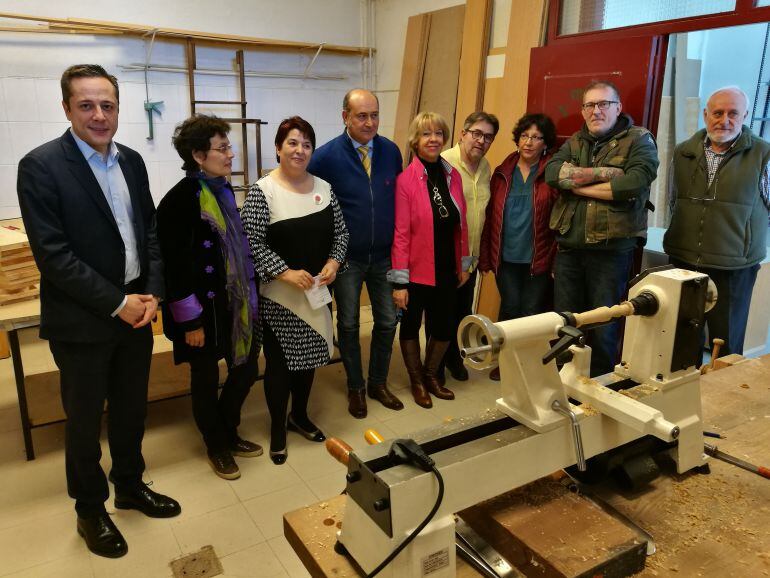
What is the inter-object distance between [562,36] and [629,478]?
126 inches

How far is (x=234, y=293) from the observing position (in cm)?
229

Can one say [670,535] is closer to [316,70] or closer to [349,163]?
[349,163]

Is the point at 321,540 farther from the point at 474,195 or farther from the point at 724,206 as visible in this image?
the point at 724,206

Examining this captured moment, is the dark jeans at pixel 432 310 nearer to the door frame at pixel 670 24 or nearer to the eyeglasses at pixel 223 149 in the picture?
the eyeglasses at pixel 223 149

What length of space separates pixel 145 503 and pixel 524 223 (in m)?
2.19

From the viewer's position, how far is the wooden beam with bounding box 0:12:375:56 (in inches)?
160

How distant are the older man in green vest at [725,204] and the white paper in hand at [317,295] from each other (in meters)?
1.77

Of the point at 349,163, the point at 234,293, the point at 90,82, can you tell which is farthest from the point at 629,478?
the point at 349,163

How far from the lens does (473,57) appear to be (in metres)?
4.19

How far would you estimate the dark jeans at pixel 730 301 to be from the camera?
2.80 meters

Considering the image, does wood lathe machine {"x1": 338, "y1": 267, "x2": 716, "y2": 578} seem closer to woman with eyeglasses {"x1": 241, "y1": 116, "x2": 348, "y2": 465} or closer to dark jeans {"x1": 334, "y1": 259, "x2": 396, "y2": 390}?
woman with eyeglasses {"x1": 241, "y1": 116, "x2": 348, "y2": 465}

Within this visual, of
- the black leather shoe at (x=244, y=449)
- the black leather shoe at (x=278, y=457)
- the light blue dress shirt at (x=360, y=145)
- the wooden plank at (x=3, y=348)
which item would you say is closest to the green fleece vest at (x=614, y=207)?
the light blue dress shirt at (x=360, y=145)

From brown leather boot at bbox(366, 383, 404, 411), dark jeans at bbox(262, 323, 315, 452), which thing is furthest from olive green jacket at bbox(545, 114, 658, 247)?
dark jeans at bbox(262, 323, 315, 452)

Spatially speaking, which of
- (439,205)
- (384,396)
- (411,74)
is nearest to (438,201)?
(439,205)
